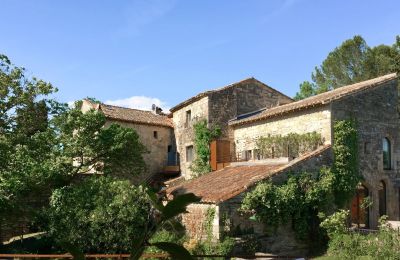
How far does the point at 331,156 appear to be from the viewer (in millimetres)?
19078

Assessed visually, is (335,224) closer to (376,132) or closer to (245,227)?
(245,227)

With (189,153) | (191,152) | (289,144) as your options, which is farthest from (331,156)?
(189,153)

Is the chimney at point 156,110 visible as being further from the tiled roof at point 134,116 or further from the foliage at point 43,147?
the foliage at point 43,147

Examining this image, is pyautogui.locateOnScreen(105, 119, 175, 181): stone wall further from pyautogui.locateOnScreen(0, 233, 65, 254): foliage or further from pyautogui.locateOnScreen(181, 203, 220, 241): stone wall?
pyautogui.locateOnScreen(181, 203, 220, 241): stone wall

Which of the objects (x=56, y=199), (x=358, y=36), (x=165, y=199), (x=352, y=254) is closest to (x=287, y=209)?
(x=352, y=254)

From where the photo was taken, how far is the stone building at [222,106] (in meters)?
26.1

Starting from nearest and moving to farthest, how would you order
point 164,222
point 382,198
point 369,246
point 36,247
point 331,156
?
point 164,222
point 369,246
point 36,247
point 331,156
point 382,198

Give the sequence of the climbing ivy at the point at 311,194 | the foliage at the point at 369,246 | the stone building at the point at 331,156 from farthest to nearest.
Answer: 1. the stone building at the point at 331,156
2. the climbing ivy at the point at 311,194
3. the foliage at the point at 369,246

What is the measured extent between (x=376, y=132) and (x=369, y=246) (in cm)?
892

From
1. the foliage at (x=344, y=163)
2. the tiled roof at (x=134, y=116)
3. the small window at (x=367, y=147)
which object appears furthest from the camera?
the tiled roof at (x=134, y=116)

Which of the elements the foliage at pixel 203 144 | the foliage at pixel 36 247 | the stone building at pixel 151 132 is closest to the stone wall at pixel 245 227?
the foliage at pixel 36 247

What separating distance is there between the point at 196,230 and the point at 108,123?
12.5m

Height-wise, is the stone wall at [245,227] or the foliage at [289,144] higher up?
the foliage at [289,144]

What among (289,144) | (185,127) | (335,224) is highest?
(185,127)
